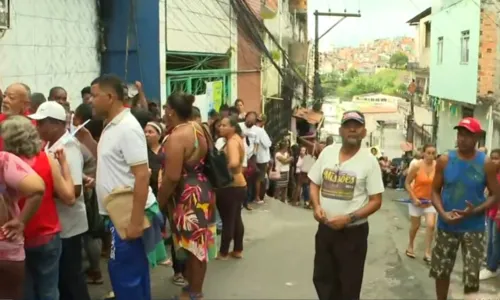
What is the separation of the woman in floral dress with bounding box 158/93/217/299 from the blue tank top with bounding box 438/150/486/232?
2011 mm

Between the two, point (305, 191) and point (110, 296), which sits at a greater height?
point (110, 296)

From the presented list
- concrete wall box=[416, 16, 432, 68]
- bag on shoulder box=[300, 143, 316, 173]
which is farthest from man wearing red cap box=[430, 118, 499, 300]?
concrete wall box=[416, 16, 432, 68]

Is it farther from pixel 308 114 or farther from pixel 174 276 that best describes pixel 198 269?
pixel 308 114

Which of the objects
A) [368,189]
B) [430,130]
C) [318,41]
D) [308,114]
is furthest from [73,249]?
[430,130]

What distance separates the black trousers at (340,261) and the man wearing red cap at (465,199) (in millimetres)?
845

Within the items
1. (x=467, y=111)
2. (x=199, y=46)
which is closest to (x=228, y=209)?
(x=199, y=46)

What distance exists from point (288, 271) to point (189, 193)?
2.44 m

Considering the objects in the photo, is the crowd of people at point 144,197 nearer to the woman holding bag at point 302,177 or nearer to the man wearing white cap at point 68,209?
the man wearing white cap at point 68,209

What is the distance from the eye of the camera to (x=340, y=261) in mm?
4754

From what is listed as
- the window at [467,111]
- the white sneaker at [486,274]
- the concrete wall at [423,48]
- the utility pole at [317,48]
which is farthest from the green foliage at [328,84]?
the white sneaker at [486,274]

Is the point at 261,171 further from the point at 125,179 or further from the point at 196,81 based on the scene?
the point at 125,179

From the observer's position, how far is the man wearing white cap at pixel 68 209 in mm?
4285

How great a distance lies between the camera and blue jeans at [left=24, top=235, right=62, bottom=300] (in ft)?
12.9

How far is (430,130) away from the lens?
32406 mm
